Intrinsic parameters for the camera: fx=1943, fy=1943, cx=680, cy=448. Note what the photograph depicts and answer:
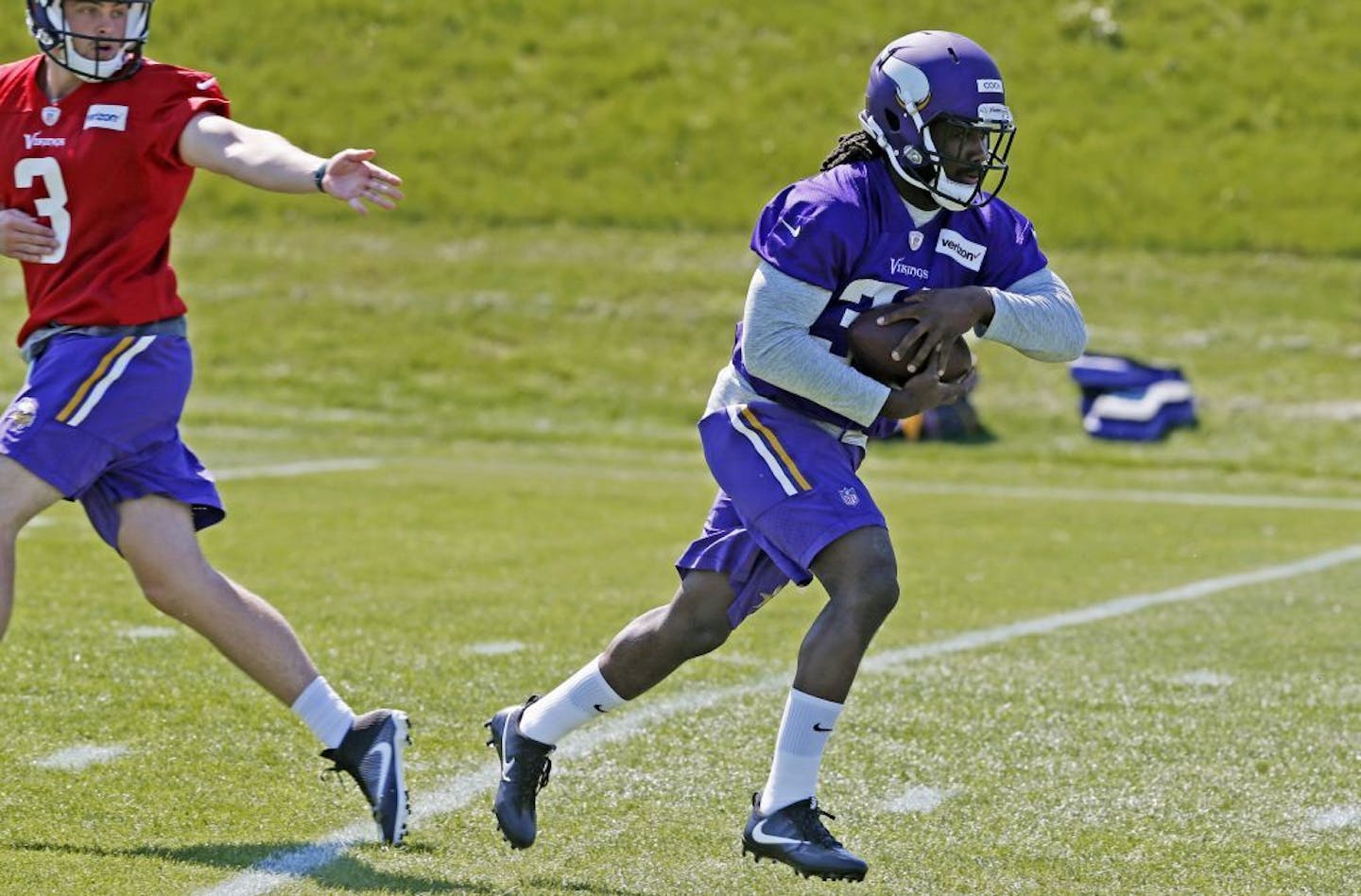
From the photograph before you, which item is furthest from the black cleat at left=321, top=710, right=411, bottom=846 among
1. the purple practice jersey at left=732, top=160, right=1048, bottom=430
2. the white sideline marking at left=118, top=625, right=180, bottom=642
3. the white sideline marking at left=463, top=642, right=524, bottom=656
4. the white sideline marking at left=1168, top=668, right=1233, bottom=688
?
the white sideline marking at left=1168, top=668, right=1233, bottom=688

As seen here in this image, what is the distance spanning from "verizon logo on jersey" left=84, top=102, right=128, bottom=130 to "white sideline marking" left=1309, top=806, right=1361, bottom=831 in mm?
3274

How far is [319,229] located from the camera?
857 inches

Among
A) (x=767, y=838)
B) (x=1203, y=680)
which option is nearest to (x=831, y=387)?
(x=767, y=838)

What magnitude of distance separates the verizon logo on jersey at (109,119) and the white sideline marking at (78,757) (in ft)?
5.32

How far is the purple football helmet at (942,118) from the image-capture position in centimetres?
432

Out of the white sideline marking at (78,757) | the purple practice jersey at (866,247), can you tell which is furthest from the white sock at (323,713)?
the purple practice jersey at (866,247)

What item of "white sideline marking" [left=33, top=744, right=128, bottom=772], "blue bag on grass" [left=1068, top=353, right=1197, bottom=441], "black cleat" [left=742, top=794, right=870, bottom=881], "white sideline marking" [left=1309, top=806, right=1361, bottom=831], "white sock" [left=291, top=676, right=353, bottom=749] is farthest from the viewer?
"blue bag on grass" [left=1068, top=353, right=1197, bottom=441]

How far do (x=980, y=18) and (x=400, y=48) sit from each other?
7165mm

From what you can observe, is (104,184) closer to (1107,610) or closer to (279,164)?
(279,164)

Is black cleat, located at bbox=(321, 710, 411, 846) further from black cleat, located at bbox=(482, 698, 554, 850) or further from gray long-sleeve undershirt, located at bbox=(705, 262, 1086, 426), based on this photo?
gray long-sleeve undershirt, located at bbox=(705, 262, 1086, 426)

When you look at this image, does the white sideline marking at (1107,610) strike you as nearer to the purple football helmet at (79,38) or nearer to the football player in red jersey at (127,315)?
the football player in red jersey at (127,315)

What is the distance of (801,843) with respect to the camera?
400cm

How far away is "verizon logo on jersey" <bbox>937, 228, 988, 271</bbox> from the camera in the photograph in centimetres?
448

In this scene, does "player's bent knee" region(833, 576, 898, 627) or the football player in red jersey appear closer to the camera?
"player's bent knee" region(833, 576, 898, 627)
